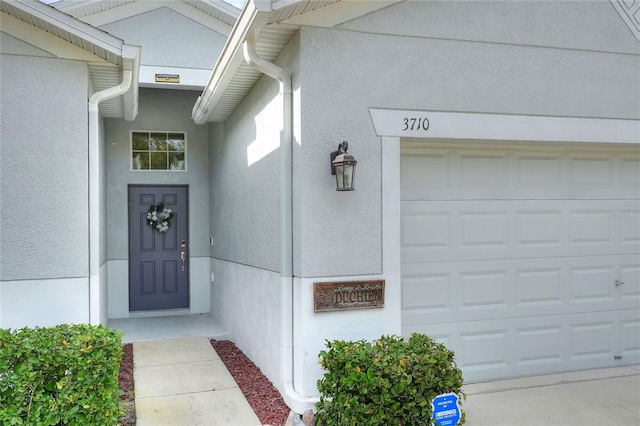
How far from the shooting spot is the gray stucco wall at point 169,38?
8375 mm

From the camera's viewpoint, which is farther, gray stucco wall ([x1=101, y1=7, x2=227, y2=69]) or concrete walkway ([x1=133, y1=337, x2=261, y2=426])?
gray stucco wall ([x1=101, y1=7, x2=227, y2=69])

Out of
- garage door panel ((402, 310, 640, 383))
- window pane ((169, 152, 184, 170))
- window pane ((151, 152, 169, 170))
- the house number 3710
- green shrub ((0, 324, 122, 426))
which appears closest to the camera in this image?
green shrub ((0, 324, 122, 426))

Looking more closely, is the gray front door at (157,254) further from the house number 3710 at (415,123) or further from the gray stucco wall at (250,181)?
the house number 3710 at (415,123)

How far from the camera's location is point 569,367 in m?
5.50

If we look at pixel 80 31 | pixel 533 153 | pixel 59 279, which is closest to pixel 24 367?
pixel 59 279

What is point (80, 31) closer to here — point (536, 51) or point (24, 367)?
point (24, 367)

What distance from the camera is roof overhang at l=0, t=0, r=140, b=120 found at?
4715mm

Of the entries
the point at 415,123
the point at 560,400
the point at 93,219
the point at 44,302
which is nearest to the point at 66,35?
the point at 93,219

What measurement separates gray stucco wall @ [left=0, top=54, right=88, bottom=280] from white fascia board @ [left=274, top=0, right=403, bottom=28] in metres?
2.30

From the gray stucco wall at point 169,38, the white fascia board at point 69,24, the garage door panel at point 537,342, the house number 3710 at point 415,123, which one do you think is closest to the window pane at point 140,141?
the gray stucco wall at point 169,38

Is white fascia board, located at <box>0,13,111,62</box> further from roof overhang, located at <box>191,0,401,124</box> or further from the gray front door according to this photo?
the gray front door

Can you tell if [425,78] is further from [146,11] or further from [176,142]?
[146,11]

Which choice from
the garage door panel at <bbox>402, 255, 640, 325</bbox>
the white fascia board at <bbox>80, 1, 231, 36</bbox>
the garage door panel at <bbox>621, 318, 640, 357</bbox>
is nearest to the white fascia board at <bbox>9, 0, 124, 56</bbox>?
the garage door panel at <bbox>402, 255, 640, 325</bbox>

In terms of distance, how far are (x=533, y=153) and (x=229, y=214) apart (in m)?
4.00
